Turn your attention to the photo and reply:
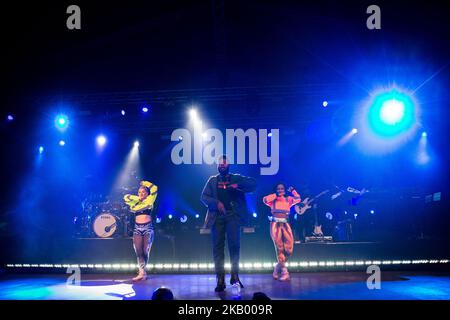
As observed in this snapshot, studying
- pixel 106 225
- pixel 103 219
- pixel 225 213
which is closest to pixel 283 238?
pixel 225 213

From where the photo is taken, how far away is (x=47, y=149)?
10578 mm

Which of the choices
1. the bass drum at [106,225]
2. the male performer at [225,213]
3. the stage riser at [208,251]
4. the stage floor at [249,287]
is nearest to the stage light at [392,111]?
the stage riser at [208,251]

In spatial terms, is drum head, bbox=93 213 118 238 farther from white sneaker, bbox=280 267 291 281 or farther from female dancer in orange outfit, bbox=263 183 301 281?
white sneaker, bbox=280 267 291 281

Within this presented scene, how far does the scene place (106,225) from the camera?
29.3ft

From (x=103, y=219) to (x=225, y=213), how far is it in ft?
16.7

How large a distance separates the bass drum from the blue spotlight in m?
7.33

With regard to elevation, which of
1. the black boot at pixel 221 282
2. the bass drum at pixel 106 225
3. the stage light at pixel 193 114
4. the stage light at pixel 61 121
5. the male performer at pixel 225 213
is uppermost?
the stage light at pixel 193 114

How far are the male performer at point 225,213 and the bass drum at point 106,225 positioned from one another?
469cm

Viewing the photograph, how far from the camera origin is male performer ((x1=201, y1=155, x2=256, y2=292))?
4.98 metres

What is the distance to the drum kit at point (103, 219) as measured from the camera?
8953mm

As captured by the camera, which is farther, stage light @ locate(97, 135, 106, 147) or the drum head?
stage light @ locate(97, 135, 106, 147)

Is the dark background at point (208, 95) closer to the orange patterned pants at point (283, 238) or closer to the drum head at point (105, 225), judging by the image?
the drum head at point (105, 225)

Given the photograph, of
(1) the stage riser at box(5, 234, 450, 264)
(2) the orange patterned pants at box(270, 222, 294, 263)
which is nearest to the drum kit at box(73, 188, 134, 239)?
(1) the stage riser at box(5, 234, 450, 264)
